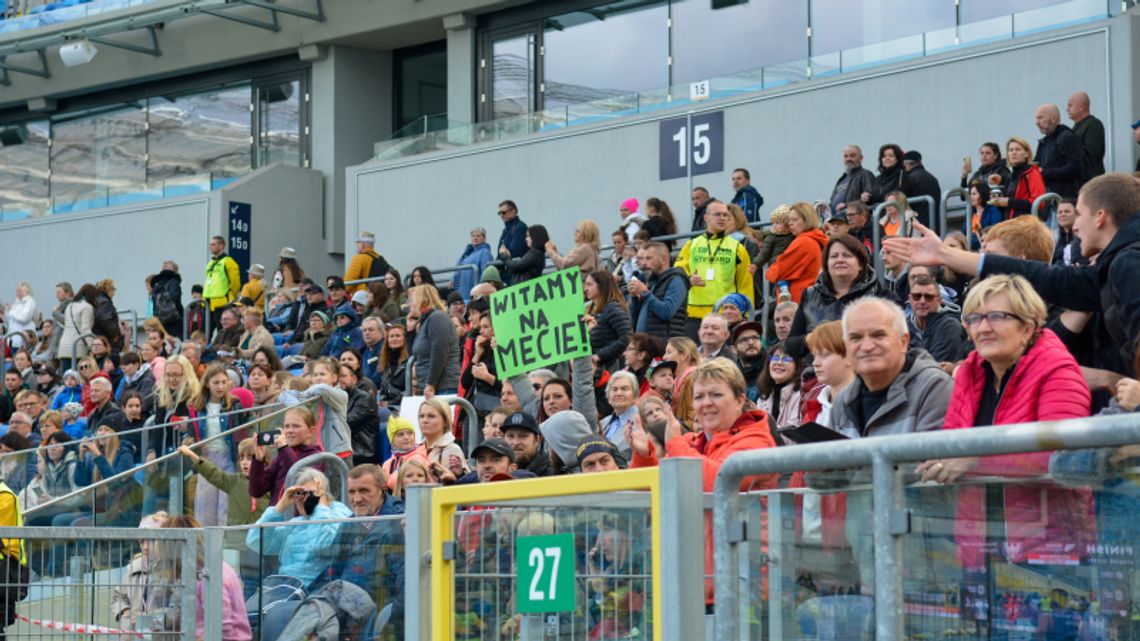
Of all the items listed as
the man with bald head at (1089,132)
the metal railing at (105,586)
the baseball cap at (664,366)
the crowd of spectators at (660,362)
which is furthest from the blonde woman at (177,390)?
the man with bald head at (1089,132)

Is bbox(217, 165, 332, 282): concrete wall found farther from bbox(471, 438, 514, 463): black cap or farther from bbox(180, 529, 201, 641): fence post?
bbox(180, 529, 201, 641): fence post

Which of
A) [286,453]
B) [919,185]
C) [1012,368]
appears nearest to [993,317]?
[1012,368]

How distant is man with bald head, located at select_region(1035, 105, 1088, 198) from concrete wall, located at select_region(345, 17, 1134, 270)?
6.50 ft

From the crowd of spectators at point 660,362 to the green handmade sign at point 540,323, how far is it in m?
0.43

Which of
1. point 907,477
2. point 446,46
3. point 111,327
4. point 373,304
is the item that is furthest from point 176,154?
point 907,477

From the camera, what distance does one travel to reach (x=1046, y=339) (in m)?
5.12

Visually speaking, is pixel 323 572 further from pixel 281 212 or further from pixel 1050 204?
pixel 281 212

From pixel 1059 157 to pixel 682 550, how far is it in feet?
37.9

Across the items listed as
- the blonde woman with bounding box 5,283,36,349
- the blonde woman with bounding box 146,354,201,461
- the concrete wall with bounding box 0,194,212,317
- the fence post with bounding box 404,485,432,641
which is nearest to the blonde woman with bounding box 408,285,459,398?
the blonde woman with bounding box 146,354,201,461

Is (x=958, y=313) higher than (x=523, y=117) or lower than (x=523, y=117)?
lower

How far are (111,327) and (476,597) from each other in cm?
1894

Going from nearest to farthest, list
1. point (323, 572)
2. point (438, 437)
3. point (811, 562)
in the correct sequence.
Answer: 1. point (811, 562)
2. point (323, 572)
3. point (438, 437)

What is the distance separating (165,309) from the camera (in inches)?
960

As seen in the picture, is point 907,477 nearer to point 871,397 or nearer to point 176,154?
point 871,397
